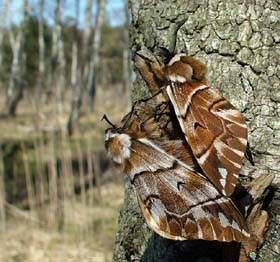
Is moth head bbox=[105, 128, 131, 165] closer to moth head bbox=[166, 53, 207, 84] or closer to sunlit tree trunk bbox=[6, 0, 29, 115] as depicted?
moth head bbox=[166, 53, 207, 84]

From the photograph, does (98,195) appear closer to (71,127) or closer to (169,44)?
(169,44)

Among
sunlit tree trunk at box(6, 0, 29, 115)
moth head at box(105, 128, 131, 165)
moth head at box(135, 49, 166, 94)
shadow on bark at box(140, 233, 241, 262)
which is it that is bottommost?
sunlit tree trunk at box(6, 0, 29, 115)

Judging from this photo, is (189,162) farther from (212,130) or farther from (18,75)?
(18,75)

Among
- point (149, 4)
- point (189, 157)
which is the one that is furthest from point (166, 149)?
point (149, 4)

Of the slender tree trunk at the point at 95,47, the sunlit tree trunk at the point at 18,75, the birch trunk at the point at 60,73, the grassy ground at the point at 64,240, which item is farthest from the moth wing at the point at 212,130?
the sunlit tree trunk at the point at 18,75

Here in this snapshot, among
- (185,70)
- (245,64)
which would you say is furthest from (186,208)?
(245,64)

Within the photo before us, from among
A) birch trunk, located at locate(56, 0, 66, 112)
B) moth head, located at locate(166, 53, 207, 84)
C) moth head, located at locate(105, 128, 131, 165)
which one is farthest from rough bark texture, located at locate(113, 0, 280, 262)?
birch trunk, located at locate(56, 0, 66, 112)

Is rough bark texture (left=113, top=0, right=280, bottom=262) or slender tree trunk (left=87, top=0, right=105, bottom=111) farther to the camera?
slender tree trunk (left=87, top=0, right=105, bottom=111)
